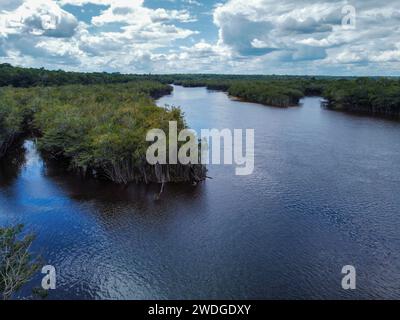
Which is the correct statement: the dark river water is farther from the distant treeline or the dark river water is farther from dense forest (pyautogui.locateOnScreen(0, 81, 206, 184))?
the distant treeline

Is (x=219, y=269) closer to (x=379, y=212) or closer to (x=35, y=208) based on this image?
(x=379, y=212)

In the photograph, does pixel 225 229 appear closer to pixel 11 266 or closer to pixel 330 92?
pixel 11 266

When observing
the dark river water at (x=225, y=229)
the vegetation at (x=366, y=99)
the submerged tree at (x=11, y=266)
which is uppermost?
the vegetation at (x=366, y=99)

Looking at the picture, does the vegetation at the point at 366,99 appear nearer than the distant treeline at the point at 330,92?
Yes

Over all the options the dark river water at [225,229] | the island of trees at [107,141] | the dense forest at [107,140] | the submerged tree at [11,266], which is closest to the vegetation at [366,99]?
the dark river water at [225,229]

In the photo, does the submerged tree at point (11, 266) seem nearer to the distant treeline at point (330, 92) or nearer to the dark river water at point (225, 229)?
the dark river water at point (225, 229)

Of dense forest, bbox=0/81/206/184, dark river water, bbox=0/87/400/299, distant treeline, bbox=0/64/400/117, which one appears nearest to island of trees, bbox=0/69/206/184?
dense forest, bbox=0/81/206/184
